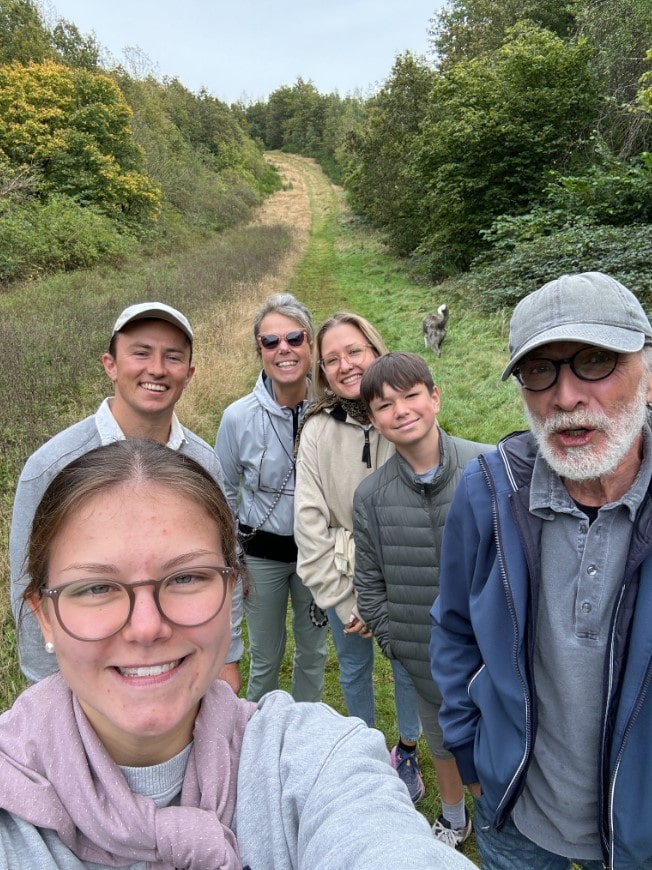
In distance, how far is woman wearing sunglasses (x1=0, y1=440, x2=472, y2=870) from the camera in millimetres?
883

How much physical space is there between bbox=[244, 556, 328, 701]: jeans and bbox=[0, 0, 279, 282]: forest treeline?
13672mm

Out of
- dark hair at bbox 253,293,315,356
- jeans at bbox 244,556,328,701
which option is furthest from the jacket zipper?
dark hair at bbox 253,293,315,356

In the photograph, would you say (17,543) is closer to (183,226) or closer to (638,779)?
(638,779)

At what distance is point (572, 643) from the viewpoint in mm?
1361

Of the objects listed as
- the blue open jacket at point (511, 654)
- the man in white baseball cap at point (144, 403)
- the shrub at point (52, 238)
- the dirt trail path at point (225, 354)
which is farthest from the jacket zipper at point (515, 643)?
the shrub at point (52, 238)

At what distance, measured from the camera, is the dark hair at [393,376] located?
7.00ft

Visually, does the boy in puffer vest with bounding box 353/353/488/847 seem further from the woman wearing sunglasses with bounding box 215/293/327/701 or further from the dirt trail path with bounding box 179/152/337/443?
the dirt trail path with bounding box 179/152/337/443

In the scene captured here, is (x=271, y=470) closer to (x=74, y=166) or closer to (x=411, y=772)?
(x=411, y=772)

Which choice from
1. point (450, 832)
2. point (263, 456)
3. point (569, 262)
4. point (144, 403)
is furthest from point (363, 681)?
point (569, 262)

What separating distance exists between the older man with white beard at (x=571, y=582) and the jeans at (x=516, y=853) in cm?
4

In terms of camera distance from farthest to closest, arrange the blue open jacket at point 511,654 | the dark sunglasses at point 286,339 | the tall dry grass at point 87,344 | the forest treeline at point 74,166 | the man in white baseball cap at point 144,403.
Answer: the forest treeline at point 74,166 → the tall dry grass at point 87,344 → the dark sunglasses at point 286,339 → the man in white baseball cap at point 144,403 → the blue open jacket at point 511,654

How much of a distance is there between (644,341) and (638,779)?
1.10m

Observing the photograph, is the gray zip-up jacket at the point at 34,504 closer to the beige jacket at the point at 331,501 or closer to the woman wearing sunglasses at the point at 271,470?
the beige jacket at the point at 331,501

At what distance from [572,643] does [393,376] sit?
1.16 m
